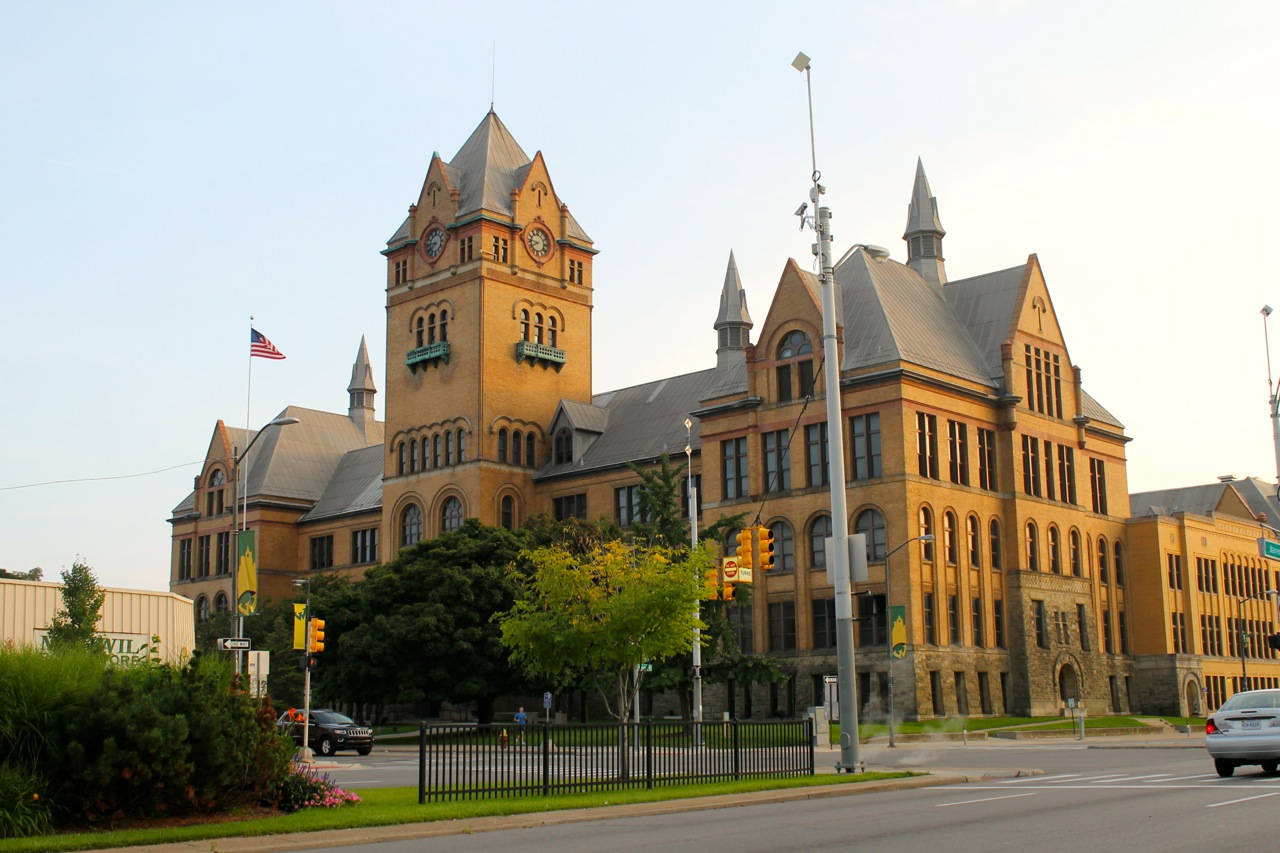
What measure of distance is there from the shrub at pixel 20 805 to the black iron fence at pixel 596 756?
5.25m

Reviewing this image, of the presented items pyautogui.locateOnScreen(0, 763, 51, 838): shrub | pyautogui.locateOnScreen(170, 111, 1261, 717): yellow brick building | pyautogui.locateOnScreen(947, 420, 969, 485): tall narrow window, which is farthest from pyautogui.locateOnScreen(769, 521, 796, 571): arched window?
pyautogui.locateOnScreen(0, 763, 51, 838): shrub

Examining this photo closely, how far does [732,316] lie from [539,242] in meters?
14.4

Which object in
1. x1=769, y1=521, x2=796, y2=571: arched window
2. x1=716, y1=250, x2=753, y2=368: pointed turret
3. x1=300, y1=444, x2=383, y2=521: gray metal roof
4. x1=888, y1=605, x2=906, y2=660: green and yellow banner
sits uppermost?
x1=716, y1=250, x2=753, y2=368: pointed turret

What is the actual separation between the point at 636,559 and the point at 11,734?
56.6ft

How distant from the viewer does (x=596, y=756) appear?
23141mm

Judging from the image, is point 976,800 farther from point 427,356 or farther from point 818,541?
point 427,356

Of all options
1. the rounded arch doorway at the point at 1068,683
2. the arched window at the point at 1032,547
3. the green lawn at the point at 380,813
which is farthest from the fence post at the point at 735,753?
the rounded arch doorway at the point at 1068,683

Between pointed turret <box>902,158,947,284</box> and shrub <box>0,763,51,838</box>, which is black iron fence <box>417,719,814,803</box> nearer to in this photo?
shrub <box>0,763,51,838</box>

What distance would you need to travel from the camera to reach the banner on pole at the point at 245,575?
116 ft

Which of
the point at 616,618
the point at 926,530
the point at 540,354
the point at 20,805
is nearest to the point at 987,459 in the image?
the point at 926,530

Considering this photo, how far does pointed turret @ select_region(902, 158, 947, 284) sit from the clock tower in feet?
74.1

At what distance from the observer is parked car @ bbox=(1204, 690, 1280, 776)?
23516 mm

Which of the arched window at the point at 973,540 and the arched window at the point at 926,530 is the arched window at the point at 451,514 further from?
the arched window at the point at 973,540

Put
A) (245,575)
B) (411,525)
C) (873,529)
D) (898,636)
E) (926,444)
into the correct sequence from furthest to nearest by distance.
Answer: (411,525) → (926,444) → (873,529) → (898,636) → (245,575)
